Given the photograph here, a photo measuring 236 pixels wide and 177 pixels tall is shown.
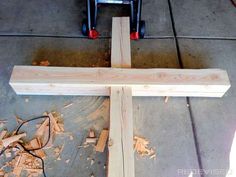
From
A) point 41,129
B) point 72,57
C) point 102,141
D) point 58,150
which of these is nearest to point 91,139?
point 102,141

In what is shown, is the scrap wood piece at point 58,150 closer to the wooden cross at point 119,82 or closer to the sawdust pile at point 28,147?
the sawdust pile at point 28,147

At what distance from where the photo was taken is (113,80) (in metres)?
1.47

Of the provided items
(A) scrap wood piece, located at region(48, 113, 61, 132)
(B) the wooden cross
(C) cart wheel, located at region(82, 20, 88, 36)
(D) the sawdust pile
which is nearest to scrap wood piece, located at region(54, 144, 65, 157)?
(D) the sawdust pile

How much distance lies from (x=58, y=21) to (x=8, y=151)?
1.05m

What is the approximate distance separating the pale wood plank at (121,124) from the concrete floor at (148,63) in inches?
5.1

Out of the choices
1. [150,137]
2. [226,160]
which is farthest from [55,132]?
[226,160]

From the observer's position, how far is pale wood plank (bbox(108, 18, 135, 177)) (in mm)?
1206

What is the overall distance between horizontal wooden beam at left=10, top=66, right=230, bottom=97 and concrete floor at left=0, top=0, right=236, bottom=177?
0.30 feet

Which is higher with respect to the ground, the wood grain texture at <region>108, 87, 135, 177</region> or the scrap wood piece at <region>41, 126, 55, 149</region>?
the wood grain texture at <region>108, 87, 135, 177</region>

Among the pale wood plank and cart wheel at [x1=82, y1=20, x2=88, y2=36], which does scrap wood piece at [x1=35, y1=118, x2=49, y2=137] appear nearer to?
the pale wood plank

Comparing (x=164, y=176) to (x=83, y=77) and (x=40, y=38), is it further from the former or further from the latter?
(x=40, y=38)

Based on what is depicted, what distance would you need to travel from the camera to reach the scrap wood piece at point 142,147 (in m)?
1.37

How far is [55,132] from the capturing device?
4.69ft

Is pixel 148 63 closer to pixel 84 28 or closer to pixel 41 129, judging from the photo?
pixel 84 28
